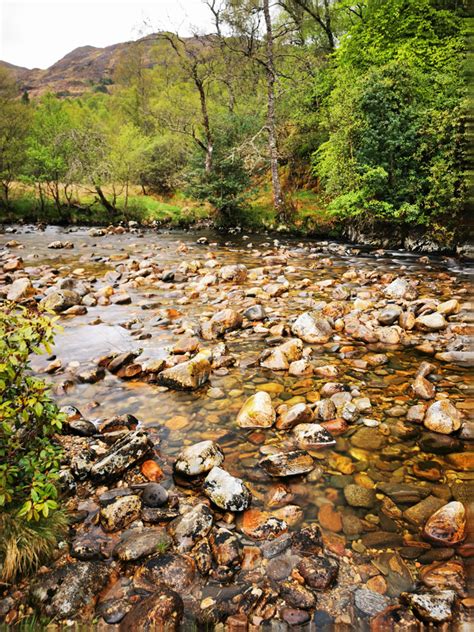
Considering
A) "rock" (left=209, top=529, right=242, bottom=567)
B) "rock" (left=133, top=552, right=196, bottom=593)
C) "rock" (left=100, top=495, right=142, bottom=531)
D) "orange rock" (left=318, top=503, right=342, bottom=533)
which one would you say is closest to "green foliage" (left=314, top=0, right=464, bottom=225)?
"orange rock" (left=318, top=503, right=342, bottom=533)

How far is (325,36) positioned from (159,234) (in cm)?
1986

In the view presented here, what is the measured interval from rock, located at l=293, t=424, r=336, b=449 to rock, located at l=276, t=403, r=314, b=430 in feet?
0.49

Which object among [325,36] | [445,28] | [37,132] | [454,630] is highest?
[325,36]

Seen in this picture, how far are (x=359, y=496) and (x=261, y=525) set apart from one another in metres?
0.97

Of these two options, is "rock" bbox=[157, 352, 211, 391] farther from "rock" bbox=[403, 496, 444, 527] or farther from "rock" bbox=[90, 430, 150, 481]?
"rock" bbox=[403, 496, 444, 527]

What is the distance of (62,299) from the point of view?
9.32 metres

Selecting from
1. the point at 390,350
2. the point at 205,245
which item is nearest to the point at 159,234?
the point at 205,245

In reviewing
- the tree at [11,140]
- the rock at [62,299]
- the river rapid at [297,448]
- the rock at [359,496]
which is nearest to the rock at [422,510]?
the river rapid at [297,448]

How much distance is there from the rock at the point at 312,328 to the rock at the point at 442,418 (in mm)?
2598

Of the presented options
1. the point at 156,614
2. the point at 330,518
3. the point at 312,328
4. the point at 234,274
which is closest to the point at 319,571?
the point at 330,518

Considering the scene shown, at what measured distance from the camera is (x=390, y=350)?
21.6 feet

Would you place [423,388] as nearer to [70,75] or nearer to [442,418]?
[442,418]

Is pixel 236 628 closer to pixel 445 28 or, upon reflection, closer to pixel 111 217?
pixel 445 28

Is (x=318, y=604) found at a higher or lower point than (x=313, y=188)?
lower
